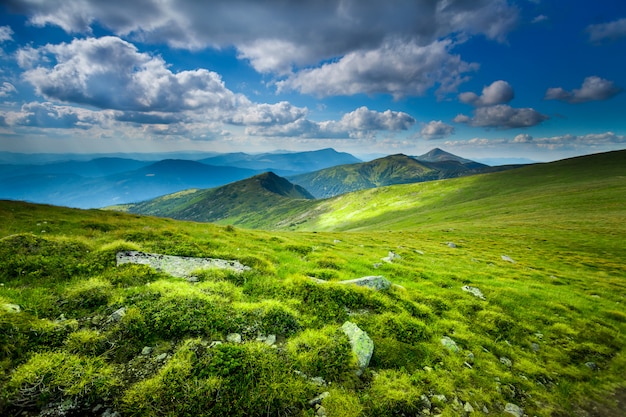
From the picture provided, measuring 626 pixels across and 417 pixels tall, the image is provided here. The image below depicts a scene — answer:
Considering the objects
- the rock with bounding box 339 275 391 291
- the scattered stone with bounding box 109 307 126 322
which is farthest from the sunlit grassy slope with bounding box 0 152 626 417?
the rock with bounding box 339 275 391 291

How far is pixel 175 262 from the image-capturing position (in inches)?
535

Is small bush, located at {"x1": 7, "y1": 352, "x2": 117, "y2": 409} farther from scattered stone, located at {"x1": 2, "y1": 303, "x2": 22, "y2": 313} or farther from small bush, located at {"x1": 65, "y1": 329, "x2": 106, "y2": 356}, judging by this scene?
scattered stone, located at {"x1": 2, "y1": 303, "x2": 22, "y2": 313}

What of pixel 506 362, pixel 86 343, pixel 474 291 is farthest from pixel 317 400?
pixel 474 291

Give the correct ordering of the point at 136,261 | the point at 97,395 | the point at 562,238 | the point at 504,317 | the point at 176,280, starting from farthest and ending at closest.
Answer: the point at 562,238, the point at 504,317, the point at 136,261, the point at 176,280, the point at 97,395

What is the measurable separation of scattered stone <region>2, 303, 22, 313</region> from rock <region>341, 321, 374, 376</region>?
10219 millimetres

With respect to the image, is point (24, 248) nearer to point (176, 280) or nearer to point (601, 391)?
point (176, 280)

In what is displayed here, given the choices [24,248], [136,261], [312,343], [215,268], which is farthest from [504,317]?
[24,248]

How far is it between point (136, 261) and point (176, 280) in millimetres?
3069

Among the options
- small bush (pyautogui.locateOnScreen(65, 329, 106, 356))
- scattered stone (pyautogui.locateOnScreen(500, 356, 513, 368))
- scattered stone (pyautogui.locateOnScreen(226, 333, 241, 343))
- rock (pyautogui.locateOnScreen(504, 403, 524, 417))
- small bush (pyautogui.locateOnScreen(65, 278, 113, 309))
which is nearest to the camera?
small bush (pyautogui.locateOnScreen(65, 329, 106, 356))

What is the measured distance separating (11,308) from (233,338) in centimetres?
659

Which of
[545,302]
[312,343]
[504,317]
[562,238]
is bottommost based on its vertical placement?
[562,238]

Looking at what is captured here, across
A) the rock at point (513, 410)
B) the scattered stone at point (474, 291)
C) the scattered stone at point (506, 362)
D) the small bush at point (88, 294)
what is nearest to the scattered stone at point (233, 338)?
the small bush at point (88, 294)

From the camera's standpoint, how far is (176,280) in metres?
11.3

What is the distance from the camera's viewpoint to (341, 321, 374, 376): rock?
8164 mm
